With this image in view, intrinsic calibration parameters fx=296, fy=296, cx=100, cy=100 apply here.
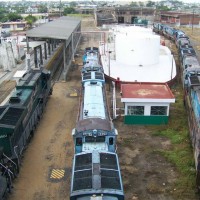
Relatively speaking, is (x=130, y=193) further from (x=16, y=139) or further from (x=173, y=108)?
(x=173, y=108)

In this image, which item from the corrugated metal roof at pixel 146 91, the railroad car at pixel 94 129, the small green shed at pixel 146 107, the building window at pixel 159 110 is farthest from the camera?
the corrugated metal roof at pixel 146 91

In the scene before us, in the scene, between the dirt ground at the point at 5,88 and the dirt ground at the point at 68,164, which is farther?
the dirt ground at the point at 5,88

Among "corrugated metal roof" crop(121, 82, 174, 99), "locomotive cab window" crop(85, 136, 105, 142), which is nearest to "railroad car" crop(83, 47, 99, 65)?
"corrugated metal roof" crop(121, 82, 174, 99)

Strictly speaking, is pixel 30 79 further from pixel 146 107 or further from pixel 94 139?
pixel 94 139

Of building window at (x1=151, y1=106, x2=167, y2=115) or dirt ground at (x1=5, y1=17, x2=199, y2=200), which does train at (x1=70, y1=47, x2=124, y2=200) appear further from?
building window at (x1=151, y1=106, x2=167, y2=115)

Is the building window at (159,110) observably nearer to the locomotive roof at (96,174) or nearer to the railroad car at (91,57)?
the locomotive roof at (96,174)

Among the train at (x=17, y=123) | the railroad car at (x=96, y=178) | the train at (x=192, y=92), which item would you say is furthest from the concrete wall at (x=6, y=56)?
the railroad car at (x=96, y=178)

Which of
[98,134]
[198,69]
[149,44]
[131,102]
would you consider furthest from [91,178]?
[149,44]
